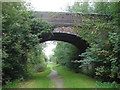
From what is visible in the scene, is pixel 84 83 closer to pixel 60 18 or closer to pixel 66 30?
pixel 66 30

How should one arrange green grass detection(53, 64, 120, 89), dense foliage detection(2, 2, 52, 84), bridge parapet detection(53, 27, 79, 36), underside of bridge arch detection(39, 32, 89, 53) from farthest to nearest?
underside of bridge arch detection(39, 32, 89, 53) → bridge parapet detection(53, 27, 79, 36) → dense foliage detection(2, 2, 52, 84) → green grass detection(53, 64, 120, 89)

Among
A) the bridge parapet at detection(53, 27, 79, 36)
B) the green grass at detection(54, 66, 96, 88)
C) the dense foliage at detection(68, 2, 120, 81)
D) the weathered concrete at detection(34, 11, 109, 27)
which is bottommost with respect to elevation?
the green grass at detection(54, 66, 96, 88)

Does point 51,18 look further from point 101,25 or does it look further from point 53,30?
point 101,25

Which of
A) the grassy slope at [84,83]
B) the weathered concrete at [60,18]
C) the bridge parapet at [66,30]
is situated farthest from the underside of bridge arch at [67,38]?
the grassy slope at [84,83]

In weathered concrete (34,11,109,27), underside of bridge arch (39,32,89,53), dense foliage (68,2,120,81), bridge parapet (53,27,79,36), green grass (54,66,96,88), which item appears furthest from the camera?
underside of bridge arch (39,32,89,53)

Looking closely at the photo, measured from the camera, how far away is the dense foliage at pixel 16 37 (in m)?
7.61

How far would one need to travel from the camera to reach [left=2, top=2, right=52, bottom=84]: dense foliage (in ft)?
25.0

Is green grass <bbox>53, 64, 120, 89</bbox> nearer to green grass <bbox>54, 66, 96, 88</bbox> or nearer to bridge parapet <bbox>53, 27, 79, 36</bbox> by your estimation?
green grass <bbox>54, 66, 96, 88</bbox>

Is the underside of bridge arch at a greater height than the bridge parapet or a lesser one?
lesser

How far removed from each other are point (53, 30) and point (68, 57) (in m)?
8.24

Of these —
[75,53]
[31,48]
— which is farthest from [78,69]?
[31,48]

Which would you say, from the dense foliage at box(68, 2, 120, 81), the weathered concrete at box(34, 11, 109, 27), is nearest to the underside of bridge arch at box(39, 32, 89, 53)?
the weathered concrete at box(34, 11, 109, 27)

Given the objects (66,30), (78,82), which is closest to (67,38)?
(66,30)

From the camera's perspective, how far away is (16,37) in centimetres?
885
